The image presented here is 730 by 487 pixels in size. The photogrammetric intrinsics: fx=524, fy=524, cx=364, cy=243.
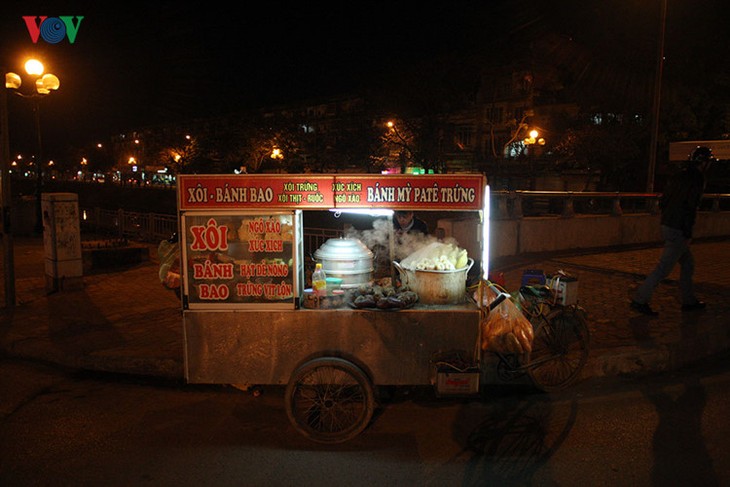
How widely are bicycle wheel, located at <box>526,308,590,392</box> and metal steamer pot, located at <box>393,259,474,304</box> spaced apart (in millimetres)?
1130

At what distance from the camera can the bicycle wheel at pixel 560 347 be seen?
5059 mm

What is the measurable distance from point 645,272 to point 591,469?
6.96 meters

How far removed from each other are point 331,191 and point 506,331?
189cm

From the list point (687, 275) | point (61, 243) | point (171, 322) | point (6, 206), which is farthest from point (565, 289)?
point (61, 243)

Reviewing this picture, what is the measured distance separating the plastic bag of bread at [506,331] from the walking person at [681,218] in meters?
3.21

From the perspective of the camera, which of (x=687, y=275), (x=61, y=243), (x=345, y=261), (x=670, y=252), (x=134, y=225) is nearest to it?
(x=345, y=261)

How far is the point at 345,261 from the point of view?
15.6ft

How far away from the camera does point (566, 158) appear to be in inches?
1111

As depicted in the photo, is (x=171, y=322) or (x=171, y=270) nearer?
(x=171, y=270)

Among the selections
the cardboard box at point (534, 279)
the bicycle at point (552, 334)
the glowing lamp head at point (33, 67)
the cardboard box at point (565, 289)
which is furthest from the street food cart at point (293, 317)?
the glowing lamp head at point (33, 67)

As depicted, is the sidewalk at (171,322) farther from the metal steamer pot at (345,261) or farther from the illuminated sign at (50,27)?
the illuminated sign at (50,27)

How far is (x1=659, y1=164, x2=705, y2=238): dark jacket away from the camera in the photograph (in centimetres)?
650

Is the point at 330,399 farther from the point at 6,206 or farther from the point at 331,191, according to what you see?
the point at 6,206

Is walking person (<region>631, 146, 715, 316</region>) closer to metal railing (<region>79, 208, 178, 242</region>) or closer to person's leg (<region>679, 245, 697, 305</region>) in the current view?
person's leg (<region>679, 245, 697, 305</region>)
